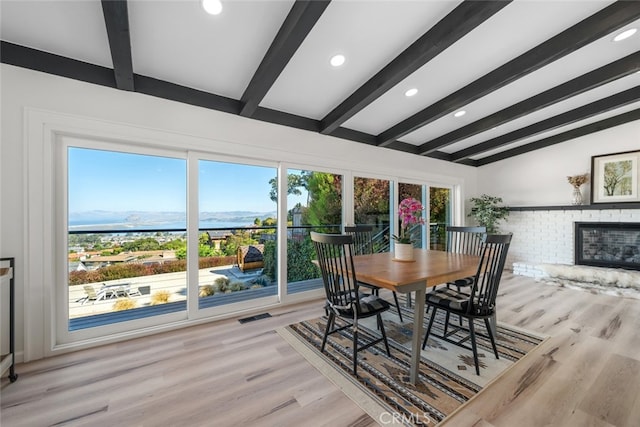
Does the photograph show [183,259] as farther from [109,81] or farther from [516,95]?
[516,95]

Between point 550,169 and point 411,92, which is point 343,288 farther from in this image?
point 550,169

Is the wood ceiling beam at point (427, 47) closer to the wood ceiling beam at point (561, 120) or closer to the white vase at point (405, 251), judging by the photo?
the white vase at point (405, 251)

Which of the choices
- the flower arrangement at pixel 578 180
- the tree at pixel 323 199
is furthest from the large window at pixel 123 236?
the flower arrangement at pixel 578 180

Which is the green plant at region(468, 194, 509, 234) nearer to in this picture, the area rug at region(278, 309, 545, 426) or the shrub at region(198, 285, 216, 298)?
the area rug at region(278, 309, 545, 426)

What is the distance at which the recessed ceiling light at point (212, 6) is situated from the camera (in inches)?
70.5

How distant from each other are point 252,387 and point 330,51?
2.83m

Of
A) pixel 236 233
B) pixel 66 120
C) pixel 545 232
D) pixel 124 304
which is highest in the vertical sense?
pixel 66 120

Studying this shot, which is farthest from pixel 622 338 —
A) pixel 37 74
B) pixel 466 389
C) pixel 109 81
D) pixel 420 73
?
pixel 37 74

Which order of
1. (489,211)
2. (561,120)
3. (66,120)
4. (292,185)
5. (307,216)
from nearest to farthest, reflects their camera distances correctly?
(66,120) → (292,185) → (307,216) → (561,120) → (489,211)

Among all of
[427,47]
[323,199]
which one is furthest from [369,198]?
[427,47]

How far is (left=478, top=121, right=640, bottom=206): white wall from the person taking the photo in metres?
4.55

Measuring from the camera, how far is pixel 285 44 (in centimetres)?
201

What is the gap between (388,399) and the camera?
170cm

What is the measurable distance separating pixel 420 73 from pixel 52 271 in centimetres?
400
